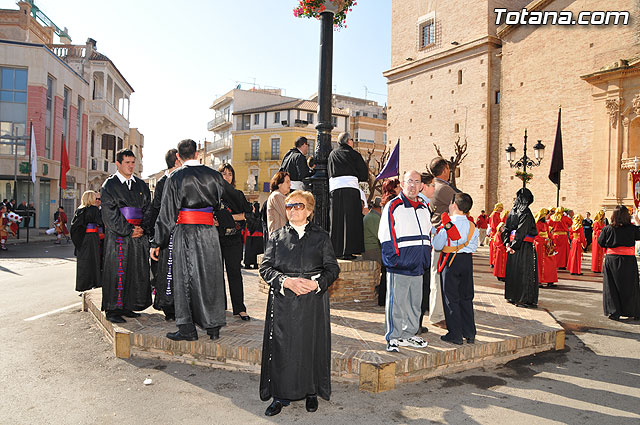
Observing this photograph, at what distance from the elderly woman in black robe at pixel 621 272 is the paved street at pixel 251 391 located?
1461 mm

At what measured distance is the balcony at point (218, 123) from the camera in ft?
221

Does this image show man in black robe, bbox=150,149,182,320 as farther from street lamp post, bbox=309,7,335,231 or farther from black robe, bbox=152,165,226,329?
street lamp post, bbox=309,7,335,231

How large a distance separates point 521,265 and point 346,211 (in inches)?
131

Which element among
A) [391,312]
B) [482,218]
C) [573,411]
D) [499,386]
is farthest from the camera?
[482,218]

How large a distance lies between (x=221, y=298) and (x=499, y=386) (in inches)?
118

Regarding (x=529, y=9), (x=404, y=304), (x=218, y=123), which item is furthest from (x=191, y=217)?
(x=218, y=123)

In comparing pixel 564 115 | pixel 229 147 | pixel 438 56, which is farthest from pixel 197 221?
pixel 229 147

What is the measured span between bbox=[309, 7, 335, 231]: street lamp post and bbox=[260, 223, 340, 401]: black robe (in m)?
3.39

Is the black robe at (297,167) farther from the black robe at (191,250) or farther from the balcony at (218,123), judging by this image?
the balcony at (218,123)

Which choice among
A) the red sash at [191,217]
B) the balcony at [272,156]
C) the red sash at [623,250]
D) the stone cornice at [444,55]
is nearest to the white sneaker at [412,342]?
the red sash at [191,217]

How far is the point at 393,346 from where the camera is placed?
16.6 ft

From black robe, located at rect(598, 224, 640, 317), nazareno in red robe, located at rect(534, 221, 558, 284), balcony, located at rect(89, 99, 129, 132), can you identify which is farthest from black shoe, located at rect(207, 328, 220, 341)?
balcony, located at rect(89, 99, 129, 132)

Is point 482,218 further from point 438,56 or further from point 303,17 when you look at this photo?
point 303,17

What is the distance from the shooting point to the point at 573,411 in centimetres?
428
